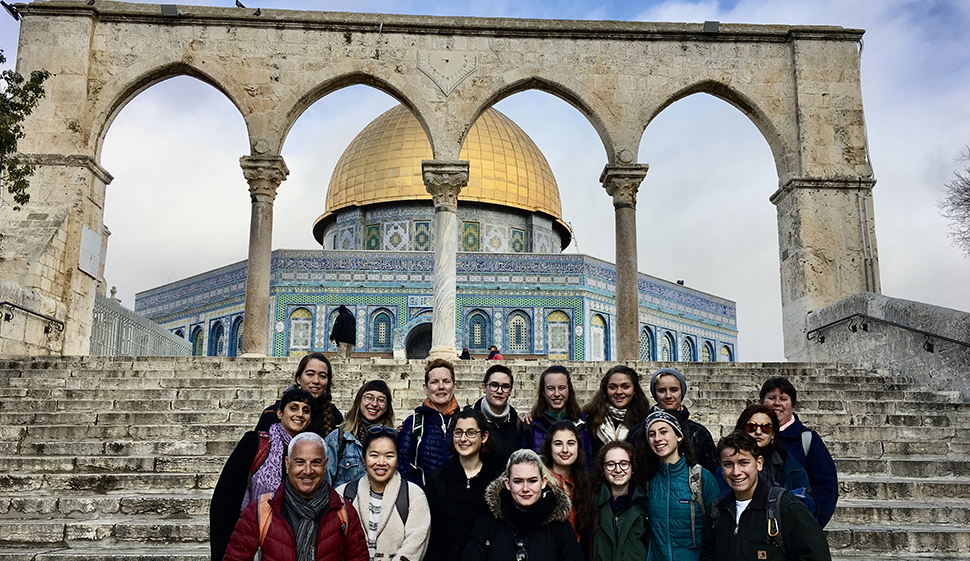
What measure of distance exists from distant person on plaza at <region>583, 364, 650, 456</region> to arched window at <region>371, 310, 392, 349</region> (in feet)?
67.9

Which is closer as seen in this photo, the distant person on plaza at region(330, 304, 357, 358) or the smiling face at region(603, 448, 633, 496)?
the smiling face at region(603, 448, 633, 496)

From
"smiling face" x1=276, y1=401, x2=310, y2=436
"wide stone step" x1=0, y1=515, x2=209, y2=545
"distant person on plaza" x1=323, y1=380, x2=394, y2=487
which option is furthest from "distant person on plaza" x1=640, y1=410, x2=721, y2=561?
"wide stone step" x1=0, y1=515, x2=209, y2=545

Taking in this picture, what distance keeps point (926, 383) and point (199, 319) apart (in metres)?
22.7

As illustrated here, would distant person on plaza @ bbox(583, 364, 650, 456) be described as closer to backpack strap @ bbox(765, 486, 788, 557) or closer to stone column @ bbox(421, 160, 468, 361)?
backpack strap @ bbox(765, 486, 788, 557)

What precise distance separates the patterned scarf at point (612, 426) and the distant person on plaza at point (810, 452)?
2.31 ft

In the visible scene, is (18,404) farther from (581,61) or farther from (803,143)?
(803,143)

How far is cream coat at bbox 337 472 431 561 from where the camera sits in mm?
3109

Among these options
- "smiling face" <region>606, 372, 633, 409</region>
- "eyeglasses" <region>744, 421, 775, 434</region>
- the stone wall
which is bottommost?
"eyeglasses" <region>744, 421, 775, 434</region>

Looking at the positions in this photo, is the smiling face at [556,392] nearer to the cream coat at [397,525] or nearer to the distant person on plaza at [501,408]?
the distant person on plaza at [501,408]

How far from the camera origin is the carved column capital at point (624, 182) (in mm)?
11695

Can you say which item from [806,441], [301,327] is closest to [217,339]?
[301,327]

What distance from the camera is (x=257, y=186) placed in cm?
1153

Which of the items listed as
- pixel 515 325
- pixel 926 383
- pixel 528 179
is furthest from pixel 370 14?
pixel 528 179

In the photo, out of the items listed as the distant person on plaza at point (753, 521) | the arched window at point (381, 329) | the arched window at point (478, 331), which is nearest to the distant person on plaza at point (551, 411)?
the distant person on plaza at point (753, 521)
